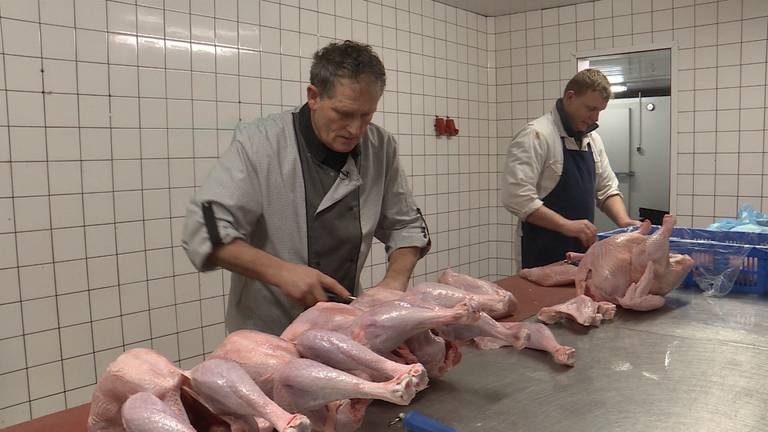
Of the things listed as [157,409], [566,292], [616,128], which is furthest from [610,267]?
[616,128]

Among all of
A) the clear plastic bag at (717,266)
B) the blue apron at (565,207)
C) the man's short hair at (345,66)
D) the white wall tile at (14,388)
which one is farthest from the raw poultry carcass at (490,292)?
the white wall tile at (14,388)

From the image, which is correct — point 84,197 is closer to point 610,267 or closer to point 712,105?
point 610,267

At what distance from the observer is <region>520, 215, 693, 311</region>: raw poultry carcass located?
2.11m

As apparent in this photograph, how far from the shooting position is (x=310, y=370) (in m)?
1.10

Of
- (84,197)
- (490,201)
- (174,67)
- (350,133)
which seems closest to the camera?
(350,133)

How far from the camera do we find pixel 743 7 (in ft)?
13.7

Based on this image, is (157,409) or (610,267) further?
(610,267)

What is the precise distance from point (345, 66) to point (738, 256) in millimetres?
1651

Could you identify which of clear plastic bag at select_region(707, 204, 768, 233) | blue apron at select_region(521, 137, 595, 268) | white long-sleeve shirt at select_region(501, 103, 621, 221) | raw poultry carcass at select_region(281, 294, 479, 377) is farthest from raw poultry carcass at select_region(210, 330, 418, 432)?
blue apron at select_region(521, 137, 595, 268)

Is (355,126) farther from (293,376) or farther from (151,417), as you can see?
(151,417)

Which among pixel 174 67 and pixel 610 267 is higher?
pixel 174 67

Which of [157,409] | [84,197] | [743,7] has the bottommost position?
[157,409]

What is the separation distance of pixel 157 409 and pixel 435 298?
80 centimetres

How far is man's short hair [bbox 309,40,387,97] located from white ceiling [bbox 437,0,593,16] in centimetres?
328
